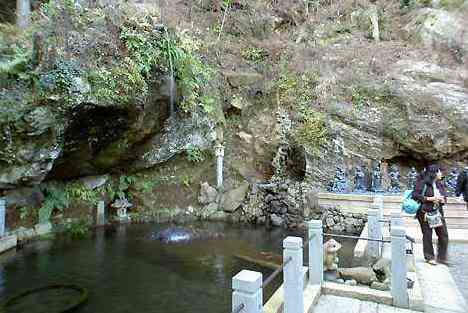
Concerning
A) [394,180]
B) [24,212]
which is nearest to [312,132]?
[394,180]

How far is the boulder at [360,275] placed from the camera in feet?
19.2

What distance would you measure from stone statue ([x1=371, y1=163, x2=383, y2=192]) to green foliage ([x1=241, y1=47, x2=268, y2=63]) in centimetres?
814

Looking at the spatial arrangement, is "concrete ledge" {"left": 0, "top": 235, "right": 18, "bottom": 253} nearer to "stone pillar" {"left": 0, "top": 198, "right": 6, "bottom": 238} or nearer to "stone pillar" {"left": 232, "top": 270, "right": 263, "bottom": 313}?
"stone pillar" {"left": 0, "top": 198, "right": 6, "bottom": 238}

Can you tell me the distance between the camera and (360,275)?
5.97m

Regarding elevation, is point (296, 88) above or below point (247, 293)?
above

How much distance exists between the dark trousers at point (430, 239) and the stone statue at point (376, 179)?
6568 millimetres

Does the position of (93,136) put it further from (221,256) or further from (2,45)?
(221,256)

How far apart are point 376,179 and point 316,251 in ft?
28.9

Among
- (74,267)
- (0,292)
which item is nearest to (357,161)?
(74,267)

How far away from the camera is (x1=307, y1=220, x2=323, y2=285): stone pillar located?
5.59m

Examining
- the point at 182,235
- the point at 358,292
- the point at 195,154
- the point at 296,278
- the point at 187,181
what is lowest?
the point at 182,235

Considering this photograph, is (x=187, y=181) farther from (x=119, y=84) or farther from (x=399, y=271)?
(x=399, y=271)

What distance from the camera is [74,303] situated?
20.5 ft

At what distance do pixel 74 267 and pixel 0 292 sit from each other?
1.64 m
